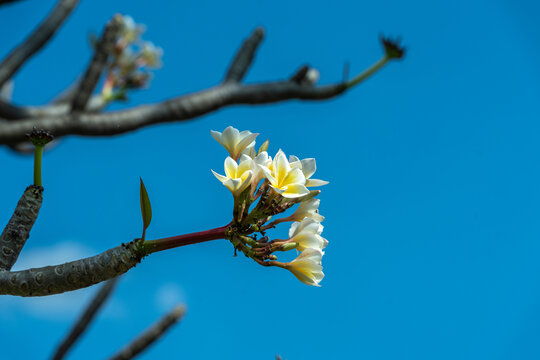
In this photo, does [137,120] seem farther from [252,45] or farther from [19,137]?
[252,45]

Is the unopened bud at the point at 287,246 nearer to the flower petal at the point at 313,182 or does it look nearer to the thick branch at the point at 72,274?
the flower petal at the point at 313,182

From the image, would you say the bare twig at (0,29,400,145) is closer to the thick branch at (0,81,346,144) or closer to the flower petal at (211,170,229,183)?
the thick branch at (0,81,346,144)

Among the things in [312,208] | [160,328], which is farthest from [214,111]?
[312,208]

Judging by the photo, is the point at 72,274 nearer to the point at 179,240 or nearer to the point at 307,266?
the point at 179,240

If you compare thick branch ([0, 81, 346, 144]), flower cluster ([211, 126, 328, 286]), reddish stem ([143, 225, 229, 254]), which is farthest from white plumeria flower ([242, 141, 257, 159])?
thick branch ([0, 81, 346, 144])

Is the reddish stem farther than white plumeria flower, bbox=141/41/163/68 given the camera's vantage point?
No

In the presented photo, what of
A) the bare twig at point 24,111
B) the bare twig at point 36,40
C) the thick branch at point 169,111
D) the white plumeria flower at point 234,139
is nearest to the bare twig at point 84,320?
the thick branch at point 169,111
